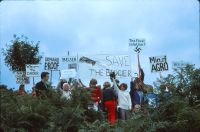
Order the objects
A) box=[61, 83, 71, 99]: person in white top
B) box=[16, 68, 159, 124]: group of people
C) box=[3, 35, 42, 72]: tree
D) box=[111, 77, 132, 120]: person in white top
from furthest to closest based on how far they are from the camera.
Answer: box=[3, 35, 42, 72]: tree < box=[111, 77, 132, 120]: person in white top < box=[16, 68, 159, 124]: group of people < box=[61, 83, 71, 99]: person in white top

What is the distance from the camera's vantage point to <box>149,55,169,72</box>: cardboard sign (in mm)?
20031

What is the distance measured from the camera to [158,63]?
20156mm

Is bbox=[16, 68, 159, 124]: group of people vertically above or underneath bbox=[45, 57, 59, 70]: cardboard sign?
underneath

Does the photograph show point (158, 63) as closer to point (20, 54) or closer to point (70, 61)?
point (70, 61)

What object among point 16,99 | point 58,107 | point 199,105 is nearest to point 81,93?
point 58,107

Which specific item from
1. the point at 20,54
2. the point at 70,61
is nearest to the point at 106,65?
the point at 70,61

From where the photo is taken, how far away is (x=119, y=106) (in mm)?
16375

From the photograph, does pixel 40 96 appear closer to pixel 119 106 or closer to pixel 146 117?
pixel 146 117

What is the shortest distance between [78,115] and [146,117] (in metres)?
1.23

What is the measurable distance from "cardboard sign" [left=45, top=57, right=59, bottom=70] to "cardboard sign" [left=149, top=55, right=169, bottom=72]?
423 centimetres

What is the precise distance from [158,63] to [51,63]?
15.5ft

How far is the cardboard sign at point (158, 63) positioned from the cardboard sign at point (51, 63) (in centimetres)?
423

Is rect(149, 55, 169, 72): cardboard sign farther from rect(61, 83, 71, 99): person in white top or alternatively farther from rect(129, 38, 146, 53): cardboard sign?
rect(61, 83, 71, 99): person in white top

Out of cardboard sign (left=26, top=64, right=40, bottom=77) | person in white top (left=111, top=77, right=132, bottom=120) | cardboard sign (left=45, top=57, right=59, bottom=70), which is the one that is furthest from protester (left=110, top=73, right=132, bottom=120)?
cardboard sign (left=26, top=64, right=40, bottom=77)
